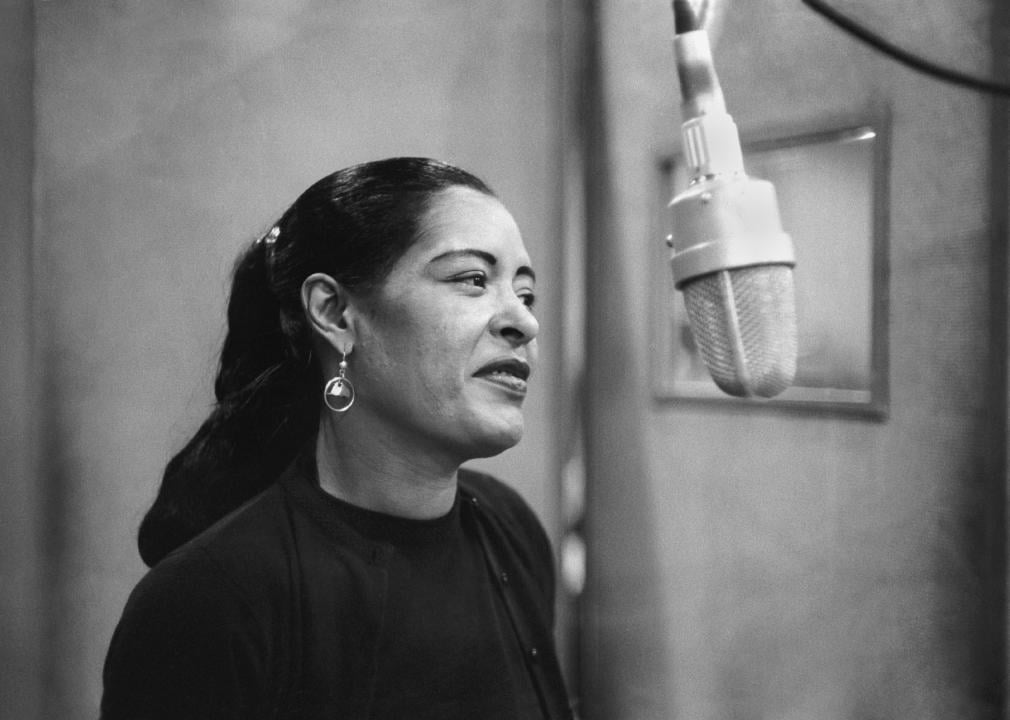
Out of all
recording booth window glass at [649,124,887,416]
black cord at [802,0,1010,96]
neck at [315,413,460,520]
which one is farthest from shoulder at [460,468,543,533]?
black cord at [802,0,1010,96]

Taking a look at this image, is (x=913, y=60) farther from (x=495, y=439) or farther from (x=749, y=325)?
(x=495, y=439)

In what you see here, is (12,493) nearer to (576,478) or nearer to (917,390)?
(576,478)

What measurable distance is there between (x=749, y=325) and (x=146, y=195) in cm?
45

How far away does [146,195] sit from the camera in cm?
62

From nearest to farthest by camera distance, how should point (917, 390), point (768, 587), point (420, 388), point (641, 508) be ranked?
point (420, 388) → point (917, 390) → point (768, 587) → point (641, 508)

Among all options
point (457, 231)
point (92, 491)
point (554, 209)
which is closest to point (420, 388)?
point (457, 231)

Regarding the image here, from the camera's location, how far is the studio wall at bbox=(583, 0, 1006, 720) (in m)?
0.83

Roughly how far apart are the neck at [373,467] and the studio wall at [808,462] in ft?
1.54

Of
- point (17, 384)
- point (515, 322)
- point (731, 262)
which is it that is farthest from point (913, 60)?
point (17, 384)

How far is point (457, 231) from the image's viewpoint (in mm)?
679

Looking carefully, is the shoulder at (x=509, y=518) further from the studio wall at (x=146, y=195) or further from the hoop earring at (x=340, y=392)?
the studio wall at (x=146, y=195)

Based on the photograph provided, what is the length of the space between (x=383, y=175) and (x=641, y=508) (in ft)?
2.10

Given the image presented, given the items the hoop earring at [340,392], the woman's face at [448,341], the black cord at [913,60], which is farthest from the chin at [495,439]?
the black cord at [913,60]

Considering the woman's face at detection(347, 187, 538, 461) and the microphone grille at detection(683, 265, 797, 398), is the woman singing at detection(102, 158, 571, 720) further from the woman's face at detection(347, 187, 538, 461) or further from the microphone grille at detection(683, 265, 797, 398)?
the microphone grille at detection(683, 265, 797, 398)
